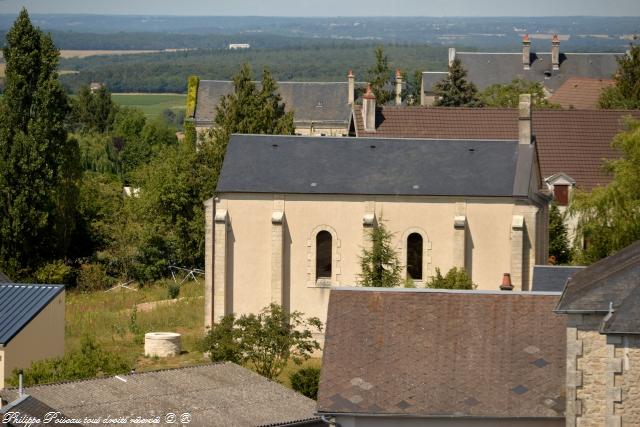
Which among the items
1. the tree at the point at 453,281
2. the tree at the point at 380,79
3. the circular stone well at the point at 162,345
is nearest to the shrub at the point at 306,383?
the tree at the point at 453,281

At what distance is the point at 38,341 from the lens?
34344 mm

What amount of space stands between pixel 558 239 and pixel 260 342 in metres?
14.5

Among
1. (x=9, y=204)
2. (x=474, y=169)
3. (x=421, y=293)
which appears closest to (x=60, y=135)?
(x=9, y=204)

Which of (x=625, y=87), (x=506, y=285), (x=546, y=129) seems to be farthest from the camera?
(x=625, y=87)

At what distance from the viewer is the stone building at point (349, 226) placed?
40.3m

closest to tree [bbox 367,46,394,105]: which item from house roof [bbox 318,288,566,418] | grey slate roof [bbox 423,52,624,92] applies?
grey slate roof [bbox 423,52,624,92]

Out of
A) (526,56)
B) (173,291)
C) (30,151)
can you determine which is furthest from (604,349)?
(526,56)

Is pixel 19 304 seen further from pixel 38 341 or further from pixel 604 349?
pixel 604 349

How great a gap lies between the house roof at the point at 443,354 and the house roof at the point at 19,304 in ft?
32.3

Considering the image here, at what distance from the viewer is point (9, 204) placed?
53156 mm

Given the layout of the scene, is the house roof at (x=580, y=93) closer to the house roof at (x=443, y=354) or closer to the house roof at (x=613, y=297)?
the house roof at (x=443, y=354)

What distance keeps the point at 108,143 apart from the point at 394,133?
51248mm

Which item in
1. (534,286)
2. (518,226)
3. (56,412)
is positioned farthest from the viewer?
(518,226)

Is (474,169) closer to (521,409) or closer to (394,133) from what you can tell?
(394,133)
